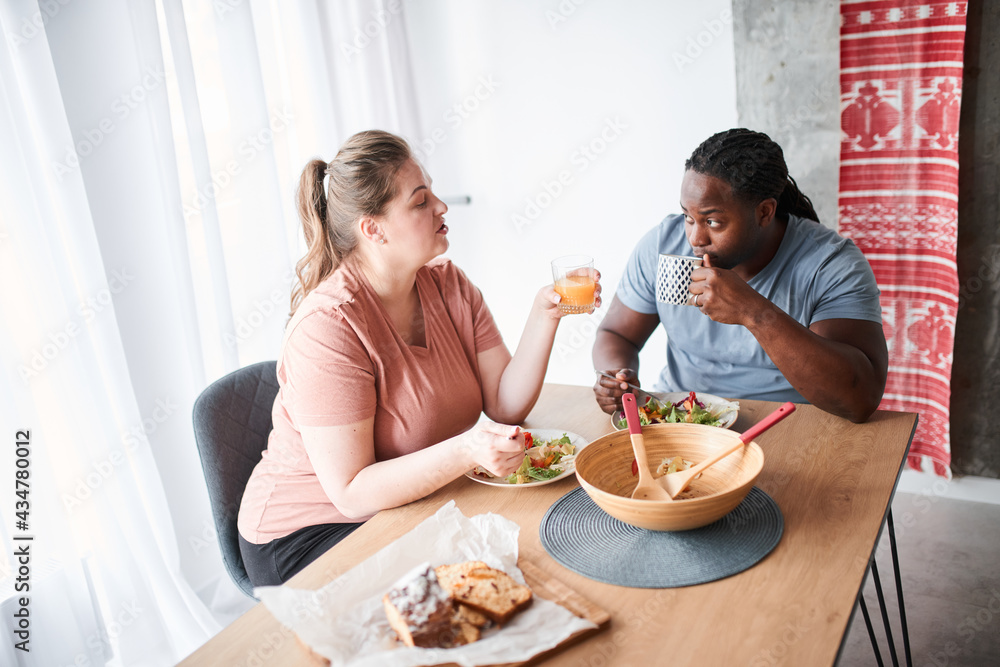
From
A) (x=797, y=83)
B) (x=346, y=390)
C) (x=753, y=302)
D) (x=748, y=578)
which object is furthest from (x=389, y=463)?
(x=797, y=83)

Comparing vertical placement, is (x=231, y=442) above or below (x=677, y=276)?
below

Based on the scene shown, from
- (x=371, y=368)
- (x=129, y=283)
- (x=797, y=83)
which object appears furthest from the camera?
(x=797, y=83)

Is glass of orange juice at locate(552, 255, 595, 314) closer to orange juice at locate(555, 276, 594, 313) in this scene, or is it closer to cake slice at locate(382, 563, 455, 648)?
orange juice at locate(555, 276, 594, 313)

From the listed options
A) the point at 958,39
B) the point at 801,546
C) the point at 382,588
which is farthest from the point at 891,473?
the point at 958,39

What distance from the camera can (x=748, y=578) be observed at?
1.01 m

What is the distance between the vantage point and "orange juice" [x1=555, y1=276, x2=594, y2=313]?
1.57 metres

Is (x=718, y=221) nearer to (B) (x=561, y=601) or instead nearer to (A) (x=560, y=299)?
(A) (x=560, y=299)

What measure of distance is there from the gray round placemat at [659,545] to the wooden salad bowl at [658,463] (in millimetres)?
36

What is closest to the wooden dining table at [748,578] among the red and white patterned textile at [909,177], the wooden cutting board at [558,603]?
the wooden cutting board at [558,603]

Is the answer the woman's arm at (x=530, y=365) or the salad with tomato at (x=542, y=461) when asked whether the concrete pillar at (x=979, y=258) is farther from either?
the salad with tomato at (x=542, y=461)

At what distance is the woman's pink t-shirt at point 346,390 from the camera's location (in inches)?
55.2

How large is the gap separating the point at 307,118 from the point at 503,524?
212 centimetres

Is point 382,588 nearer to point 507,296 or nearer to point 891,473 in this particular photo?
point 891,473

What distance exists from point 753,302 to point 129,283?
1.70 m
